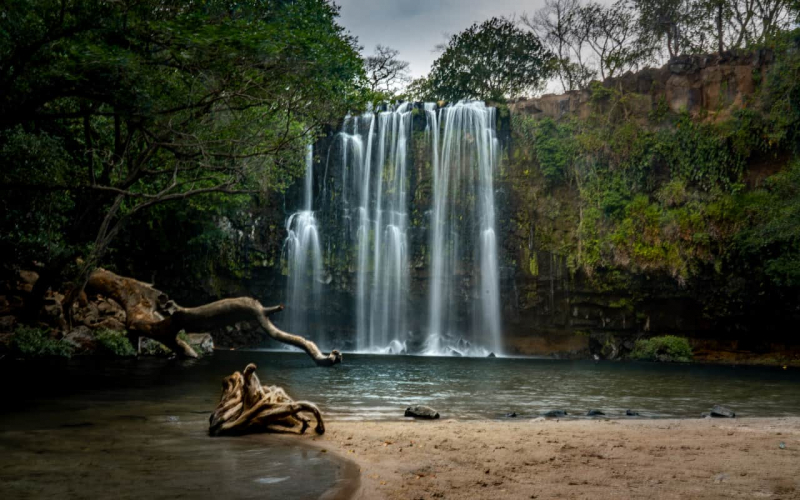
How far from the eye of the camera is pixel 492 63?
3981 cm

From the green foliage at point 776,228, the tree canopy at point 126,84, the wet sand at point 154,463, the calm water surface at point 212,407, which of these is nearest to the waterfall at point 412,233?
the green foliage at point 776,228

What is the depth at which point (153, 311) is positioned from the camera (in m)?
18.0

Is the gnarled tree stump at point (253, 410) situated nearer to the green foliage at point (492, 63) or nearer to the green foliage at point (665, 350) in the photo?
the green foliage at point (665, 350)

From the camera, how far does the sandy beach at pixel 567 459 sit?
4.04 m

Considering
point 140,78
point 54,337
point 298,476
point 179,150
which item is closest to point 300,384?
point 179,150

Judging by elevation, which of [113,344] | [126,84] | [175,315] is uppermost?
[126,84]

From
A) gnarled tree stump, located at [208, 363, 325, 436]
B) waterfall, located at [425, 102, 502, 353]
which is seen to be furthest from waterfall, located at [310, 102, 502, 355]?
gnarled tree stump, located at [208, 363, 325, 436]

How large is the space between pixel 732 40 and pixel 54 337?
39398mm

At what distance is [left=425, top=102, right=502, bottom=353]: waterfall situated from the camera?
3219cm

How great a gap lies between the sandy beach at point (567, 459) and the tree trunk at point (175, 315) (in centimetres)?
965

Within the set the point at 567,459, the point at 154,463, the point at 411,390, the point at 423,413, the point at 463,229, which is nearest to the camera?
the point at 154,463

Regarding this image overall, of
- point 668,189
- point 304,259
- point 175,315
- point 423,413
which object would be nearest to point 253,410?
point 423,413

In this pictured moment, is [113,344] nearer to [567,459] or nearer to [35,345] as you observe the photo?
[35,345]

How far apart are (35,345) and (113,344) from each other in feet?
8.62
